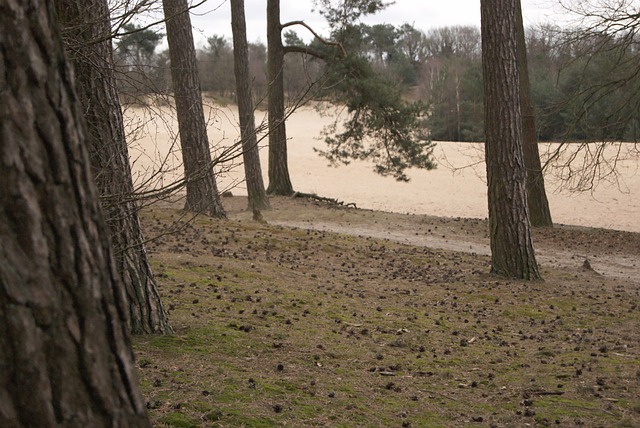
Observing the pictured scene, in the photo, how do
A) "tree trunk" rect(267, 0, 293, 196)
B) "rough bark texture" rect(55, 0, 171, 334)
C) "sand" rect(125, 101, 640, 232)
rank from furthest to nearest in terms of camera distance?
"sand" rect(125, 101, 640, 232), "tree trunk" rect(267, 0, 293, 196), "rough bark texture" rect(55, 0, 171, 334)

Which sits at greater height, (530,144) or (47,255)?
(530,144)

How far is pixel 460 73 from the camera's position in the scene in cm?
5047

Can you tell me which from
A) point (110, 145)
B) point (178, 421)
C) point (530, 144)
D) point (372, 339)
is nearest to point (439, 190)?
point (530, 144)

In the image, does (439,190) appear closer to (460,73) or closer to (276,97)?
(276,97)

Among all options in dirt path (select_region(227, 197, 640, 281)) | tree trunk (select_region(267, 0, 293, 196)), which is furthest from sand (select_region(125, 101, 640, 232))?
dirt path (select_region(227, 197, 640, 281))

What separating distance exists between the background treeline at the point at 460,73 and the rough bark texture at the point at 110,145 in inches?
7.2

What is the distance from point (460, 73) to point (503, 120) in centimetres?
4199

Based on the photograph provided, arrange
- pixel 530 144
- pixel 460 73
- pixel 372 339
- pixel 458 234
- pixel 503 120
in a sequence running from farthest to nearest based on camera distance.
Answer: pixel 460 73
pixel 530 144
pixel 458 234
pixel 503 120
pixel 372 339

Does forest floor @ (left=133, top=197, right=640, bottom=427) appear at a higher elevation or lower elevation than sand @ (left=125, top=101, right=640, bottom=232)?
lower

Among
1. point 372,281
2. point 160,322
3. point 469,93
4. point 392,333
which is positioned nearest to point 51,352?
point 160,322

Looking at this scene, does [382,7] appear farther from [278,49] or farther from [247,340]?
[247,340]

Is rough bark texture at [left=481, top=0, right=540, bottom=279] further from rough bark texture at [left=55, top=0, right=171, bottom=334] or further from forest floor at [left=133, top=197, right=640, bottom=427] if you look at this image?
rough bark texture at [left=55, top=0, right=171, bottom=334]

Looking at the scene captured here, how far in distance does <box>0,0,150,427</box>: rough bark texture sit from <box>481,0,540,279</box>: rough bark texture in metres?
8.42

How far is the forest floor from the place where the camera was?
15.5 ft
